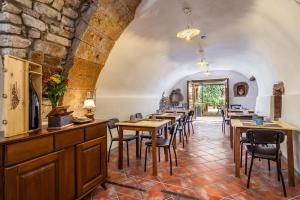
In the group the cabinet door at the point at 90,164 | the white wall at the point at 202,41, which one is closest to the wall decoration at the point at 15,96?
the cabinet door at the point at 90,164

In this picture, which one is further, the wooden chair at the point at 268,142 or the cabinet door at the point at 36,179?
the wooden chair at the point at 268,142

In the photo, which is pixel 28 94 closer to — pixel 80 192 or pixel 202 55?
pixel 80 192

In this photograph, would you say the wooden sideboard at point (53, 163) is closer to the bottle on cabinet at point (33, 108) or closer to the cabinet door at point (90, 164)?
the cabinet door at point (90, 164)

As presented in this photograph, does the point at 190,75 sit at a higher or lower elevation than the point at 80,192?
higher

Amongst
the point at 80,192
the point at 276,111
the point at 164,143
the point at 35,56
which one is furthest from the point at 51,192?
the point at 276,111

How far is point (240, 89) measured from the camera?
9.05 m

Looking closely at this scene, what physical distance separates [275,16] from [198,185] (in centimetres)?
271

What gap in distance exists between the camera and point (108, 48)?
3.03 meters

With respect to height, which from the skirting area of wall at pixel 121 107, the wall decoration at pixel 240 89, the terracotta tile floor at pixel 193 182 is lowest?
the terracotta tile floor at pixel 193 182

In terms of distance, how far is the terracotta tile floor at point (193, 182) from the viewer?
2221 mm

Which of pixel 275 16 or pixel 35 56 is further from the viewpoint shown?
pixel 275 16

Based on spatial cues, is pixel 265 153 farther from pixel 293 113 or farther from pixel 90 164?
pixel 90 164

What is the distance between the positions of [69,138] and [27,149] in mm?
428

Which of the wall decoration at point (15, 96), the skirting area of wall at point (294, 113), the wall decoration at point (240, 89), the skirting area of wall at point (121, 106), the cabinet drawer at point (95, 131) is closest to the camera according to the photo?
the wall decoration at point (15, 96)
